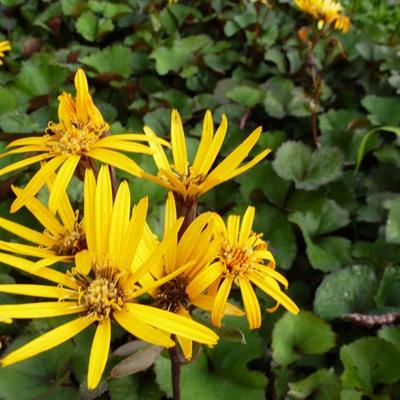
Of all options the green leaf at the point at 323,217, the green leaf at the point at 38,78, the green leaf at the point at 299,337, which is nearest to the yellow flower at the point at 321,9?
the green leaf at the point at 323,217

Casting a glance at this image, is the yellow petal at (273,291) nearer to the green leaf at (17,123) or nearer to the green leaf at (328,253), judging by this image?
the green leaf at (328,253)

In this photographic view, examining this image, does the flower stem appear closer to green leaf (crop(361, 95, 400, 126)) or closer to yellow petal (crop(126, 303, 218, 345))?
yellow petal (crop(126, 303, 218, 345))

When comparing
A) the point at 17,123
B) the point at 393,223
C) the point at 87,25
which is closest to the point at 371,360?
the point at 393,223

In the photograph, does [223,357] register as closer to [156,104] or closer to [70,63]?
[156,104]

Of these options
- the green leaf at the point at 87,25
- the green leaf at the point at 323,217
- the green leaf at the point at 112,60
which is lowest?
the green leaf at the point at 323,217

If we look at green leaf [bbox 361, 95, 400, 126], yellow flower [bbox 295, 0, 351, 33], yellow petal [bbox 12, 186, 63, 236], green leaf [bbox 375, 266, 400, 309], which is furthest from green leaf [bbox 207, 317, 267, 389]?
yellow flower [bbox 295, 0, 351, 33]

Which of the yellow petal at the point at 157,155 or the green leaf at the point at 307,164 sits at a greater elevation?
the green leaf at the point at 307,164
